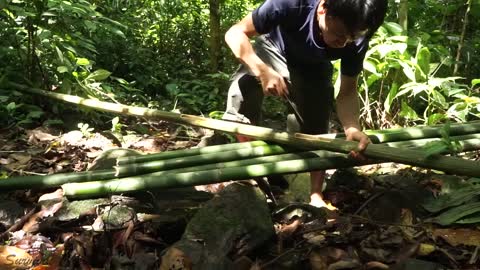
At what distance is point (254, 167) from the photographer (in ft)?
7.70

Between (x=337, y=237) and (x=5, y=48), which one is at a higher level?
(x=5, y=48)

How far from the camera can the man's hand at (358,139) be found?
220cm

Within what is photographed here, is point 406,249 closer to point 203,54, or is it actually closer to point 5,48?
point 5,48

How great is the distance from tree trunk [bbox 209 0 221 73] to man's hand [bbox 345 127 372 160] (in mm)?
3437

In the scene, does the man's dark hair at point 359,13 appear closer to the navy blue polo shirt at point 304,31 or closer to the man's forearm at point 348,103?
the navy blue polo shirt at point 304,31

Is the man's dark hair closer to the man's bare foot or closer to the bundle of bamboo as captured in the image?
the bundle of bamboo

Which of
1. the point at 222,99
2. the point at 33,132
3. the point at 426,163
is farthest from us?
the point at 222,99

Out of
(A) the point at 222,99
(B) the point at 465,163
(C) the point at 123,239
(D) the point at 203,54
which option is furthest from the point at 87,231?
(D) the point at 203,54

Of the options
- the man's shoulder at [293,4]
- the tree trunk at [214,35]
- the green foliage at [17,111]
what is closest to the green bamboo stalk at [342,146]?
the man's shoulder at [293,4]

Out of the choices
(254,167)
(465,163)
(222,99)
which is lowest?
(222,99)

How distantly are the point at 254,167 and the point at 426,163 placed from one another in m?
0.74

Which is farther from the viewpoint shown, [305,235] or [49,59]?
[49,59]

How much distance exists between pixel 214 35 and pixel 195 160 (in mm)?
3457

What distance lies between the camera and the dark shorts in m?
2.79
